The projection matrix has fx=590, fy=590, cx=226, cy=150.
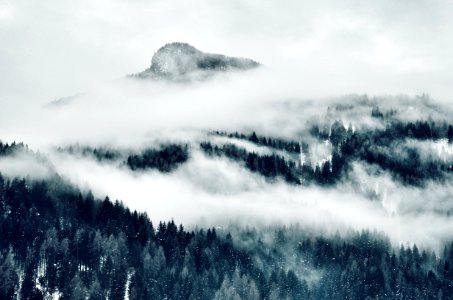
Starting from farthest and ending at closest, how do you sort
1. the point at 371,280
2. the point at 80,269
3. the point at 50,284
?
the point at 371,280, the point at 80,269, the point at 50,284

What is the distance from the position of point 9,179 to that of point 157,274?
213ft

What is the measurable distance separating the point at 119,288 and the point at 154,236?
139 ft

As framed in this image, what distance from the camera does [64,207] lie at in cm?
19038

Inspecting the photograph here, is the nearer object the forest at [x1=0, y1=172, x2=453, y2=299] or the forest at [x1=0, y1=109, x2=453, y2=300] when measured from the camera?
the forest at [x1=0, y1=109, x2=453, y2=300]

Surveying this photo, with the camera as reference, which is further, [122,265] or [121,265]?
[122,265]

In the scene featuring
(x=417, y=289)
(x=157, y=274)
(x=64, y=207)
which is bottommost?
(x=417, y=289)

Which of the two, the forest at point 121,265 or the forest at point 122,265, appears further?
the forest at point 122,265

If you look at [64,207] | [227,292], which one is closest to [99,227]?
[64,207]

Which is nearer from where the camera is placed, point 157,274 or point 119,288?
point 119,288

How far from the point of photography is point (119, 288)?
147m

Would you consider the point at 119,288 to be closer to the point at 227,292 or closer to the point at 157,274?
the point at 157,274

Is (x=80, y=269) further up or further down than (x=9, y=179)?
further down

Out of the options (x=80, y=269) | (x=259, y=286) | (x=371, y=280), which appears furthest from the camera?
(x=371, y=280)

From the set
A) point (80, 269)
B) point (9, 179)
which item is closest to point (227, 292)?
point (80, 269)
